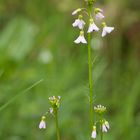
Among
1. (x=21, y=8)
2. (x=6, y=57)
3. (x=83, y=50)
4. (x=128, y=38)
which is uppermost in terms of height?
(x=21, y=8)

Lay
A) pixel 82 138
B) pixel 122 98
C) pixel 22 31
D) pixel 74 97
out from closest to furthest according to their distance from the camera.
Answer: pixel 82 138, pixel 74 97, pixel 122 98, pixel 22 31

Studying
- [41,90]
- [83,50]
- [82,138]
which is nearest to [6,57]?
[41,90]

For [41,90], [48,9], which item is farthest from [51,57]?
[48,9]

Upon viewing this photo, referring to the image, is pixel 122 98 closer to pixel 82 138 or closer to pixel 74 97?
pixel 74 97

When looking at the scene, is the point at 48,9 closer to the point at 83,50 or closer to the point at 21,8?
the point at 21,8

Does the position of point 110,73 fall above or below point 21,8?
below

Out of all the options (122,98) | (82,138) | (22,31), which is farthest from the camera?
(22,31)

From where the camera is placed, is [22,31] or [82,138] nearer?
[82,138]
